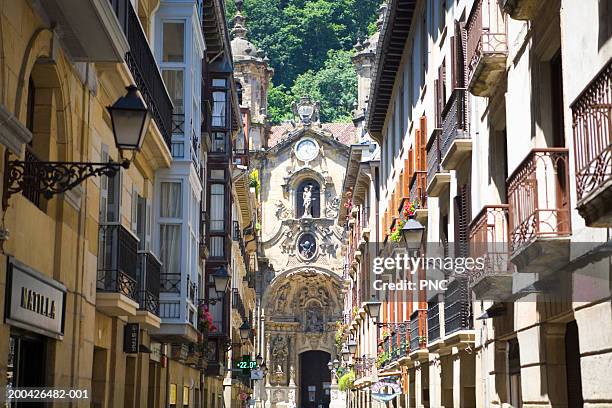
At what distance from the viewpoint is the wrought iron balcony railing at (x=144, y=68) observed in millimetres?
16109

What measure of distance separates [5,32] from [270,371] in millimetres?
79584

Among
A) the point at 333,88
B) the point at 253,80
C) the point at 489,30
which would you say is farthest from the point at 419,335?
the point at 333,88

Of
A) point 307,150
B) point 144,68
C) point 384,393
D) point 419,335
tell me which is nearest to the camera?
point 144,68

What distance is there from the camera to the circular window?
87625 millimetres

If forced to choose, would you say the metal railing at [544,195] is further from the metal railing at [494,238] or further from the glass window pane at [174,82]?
the glass window pane at [174,82]

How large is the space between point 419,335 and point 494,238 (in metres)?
12.0

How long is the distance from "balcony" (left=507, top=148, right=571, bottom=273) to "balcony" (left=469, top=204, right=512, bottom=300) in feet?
6.48

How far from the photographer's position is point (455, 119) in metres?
19.1

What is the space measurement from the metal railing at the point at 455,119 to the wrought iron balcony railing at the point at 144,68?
5.37 m

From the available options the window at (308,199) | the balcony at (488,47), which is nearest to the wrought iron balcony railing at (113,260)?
the balcony at (488,47)

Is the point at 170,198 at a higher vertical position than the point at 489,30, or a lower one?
lower

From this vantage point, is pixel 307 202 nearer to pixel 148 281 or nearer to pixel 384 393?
pixel 384 393

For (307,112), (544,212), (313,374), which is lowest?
(544,212)

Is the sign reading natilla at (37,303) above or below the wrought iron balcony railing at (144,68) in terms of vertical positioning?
below
